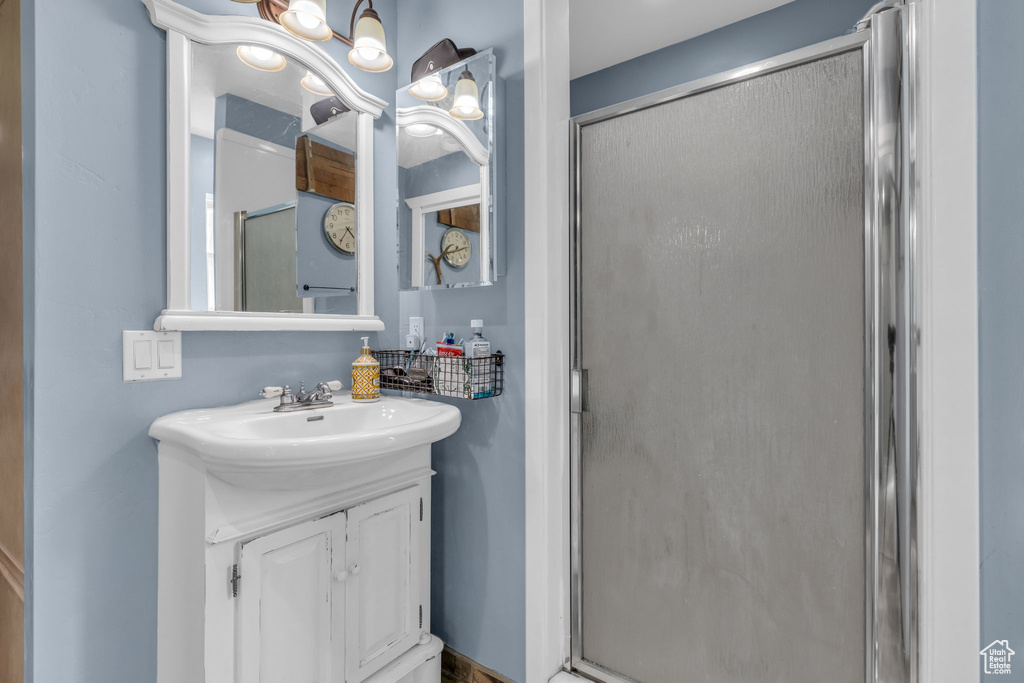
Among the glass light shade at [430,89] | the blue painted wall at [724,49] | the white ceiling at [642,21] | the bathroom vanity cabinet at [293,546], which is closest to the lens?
the bathroom vanity cabinet at [293,546]

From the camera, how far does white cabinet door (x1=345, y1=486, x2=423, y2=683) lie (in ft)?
3.99

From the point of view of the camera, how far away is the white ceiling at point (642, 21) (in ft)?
6.63

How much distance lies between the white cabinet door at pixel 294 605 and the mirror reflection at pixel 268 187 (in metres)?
0.64

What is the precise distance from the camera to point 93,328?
107 cm

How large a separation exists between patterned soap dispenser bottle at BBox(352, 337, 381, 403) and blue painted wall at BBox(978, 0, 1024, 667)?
1.45 metres

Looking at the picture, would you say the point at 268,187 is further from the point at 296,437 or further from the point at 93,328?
the point at 296,437

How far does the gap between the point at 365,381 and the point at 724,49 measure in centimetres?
213

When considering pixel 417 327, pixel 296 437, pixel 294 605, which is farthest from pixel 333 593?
pixel 417 327

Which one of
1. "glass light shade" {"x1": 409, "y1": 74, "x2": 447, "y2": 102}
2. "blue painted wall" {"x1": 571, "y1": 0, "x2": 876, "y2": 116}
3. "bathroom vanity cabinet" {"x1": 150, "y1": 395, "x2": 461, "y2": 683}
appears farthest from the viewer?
"blue painted wall" {"x1": 571, "y1": 0, "x2": 876, "y2": 116}

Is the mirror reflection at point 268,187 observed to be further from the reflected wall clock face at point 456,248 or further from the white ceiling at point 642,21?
the white ceiling at point 642,21

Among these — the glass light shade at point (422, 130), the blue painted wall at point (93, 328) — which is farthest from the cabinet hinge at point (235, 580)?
→ the glass light shade at point (422, 130)
